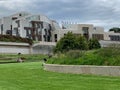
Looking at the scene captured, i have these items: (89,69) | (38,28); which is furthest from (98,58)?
(38,28)

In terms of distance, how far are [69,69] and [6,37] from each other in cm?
8548

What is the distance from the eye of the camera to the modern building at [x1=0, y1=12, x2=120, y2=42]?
120 meters

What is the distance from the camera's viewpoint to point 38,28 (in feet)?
400

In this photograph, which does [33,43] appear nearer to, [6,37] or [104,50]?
[6,37]

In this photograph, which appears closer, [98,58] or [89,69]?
[89,69]

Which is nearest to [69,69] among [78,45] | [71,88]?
[71,88]

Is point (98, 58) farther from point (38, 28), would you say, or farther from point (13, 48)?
point (38, 28)

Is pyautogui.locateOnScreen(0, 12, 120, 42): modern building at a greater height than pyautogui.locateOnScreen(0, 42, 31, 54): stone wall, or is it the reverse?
pyautogui.locateOnScreen(0, 12, 120, 42): modern building

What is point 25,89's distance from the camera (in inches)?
512

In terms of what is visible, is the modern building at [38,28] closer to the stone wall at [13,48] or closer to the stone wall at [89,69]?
the stone wall at [13,48]

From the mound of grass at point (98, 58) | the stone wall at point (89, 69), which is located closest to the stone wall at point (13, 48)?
the mound of grass at point (98, 58)

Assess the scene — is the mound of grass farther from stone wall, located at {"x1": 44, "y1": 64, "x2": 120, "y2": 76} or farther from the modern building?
the modern building

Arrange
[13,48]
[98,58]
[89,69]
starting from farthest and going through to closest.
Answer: [13,48]
[98,58]
[89,69]

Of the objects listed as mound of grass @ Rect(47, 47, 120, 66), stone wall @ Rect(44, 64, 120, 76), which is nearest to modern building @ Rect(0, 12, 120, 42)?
mound of grass @ Rect(47, 47, 120, 66)
